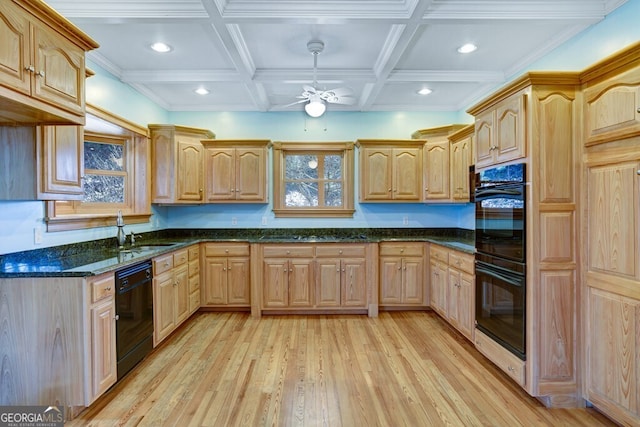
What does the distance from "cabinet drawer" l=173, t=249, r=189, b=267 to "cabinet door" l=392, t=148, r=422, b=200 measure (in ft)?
8.87

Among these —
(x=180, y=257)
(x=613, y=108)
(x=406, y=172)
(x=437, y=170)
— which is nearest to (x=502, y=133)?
(x=613, y=108)

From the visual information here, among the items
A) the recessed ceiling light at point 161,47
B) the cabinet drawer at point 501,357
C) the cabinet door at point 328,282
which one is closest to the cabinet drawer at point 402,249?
the cabinet door at point 328,282

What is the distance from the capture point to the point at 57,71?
1945 millimetres

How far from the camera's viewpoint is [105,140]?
370cm

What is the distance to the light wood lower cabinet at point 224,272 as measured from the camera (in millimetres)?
4129

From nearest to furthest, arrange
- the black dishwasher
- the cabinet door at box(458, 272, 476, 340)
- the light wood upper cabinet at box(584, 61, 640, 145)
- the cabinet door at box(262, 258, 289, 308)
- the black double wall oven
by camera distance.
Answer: the light wood upper cabinet at box(584, 61, 640, 145), the black double wall oven, the black dishwasher, the cabinet door at box(458, 272, 476, 340), the cabinet door at box(262, 258, 289, 308)

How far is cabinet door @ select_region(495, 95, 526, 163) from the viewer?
2.24 meters

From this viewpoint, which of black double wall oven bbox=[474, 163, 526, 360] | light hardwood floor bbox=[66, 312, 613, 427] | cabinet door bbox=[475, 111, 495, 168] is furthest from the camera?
cabinet door bbox=[475, 111, 495, 168]

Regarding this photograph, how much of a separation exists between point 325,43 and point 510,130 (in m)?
1.74

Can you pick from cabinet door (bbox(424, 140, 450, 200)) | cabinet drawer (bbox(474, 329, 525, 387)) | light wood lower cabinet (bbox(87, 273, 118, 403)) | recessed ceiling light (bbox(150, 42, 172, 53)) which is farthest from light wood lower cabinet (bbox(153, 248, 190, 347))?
cabinet door (bbox(424, 140, 450, 200))

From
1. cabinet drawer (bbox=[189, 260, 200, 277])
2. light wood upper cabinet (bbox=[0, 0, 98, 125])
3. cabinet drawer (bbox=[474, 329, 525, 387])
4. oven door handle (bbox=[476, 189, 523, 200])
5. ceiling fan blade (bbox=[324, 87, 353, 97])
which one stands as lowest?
cabinet drawer (bbox=[474, 329, 525, 387])

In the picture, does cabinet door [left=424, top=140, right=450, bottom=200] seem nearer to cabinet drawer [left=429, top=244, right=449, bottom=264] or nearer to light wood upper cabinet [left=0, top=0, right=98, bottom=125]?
cabinet drawer [left=429, top=244, right=449, bottom=264]

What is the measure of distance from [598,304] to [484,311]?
84cm

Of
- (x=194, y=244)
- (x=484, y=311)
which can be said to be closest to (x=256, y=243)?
(x=194, y=244)
